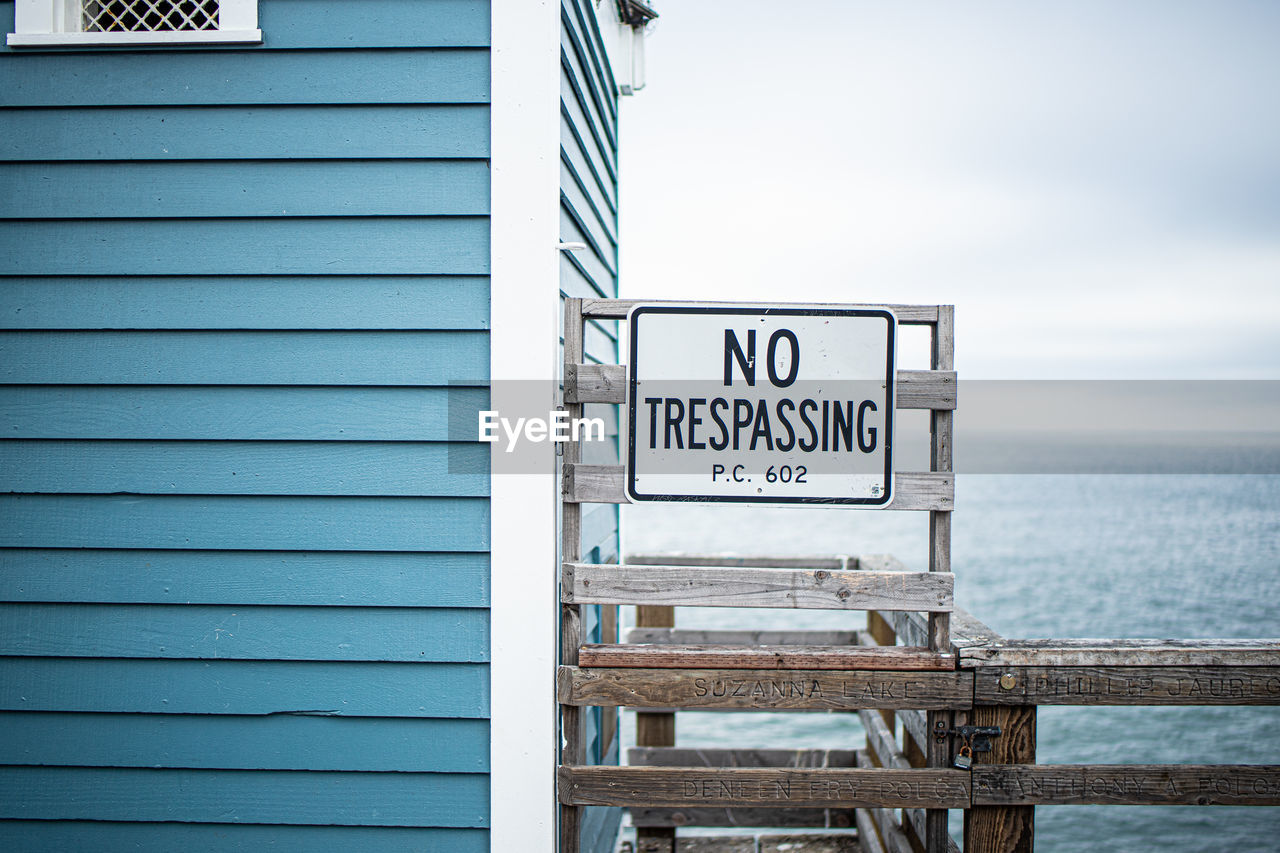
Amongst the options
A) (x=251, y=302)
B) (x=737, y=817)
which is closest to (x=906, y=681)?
(x=737, y=817)

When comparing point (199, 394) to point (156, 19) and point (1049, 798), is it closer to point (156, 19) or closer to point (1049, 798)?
point (156, 19)

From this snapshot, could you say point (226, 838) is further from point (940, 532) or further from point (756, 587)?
point (940, 532)

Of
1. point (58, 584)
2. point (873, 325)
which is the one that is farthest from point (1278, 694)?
point (58, 584)

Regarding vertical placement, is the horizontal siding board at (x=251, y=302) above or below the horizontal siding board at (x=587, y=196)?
below

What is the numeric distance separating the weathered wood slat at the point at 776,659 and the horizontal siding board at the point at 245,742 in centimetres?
42

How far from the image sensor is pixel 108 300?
76.9 inches

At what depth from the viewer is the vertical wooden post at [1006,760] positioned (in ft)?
6.07

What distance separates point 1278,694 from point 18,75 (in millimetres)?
3665

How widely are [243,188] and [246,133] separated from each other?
0.47ft

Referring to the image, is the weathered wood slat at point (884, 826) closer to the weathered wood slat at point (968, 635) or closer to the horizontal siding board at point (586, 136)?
the weathered wood slat at point (968, 635)

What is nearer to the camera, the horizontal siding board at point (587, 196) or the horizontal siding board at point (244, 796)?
the horizontal siding board at point (244, 796)

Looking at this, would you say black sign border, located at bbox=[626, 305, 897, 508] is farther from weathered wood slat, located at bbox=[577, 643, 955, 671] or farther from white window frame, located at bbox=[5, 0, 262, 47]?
white window frame, located at bbox=[5, 0, 262, 47]

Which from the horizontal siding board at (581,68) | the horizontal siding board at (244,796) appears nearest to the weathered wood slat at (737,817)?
the horizontal siding board at (244,796)

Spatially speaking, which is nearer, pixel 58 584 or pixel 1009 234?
pixel 58 584
